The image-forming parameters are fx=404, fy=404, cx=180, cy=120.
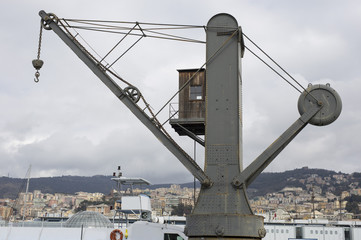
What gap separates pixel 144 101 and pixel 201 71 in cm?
287

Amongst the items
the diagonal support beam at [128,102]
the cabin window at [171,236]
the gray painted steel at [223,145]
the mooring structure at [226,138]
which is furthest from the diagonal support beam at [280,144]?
the cabin window at [171,236]

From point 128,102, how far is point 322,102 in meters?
7.41

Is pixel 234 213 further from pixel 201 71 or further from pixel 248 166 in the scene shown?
pixel 201 71

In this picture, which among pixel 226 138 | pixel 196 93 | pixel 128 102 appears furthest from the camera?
pixel 196 93

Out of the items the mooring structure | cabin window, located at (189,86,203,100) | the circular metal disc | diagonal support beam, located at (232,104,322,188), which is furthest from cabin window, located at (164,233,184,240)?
the circular metal disc

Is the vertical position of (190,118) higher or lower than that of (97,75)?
lower

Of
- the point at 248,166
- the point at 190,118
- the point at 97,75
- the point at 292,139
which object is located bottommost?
the point at 248,166

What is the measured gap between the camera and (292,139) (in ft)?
49.1

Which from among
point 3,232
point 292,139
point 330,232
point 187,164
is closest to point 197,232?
point 187,164

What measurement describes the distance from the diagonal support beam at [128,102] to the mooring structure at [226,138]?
37mm

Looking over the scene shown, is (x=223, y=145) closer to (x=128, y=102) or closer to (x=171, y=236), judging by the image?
(x=128, y=102)

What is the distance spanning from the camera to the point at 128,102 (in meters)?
16.2

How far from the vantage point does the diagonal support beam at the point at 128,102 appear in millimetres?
14734

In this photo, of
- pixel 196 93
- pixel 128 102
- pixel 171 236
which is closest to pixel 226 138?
pixel 196 93
